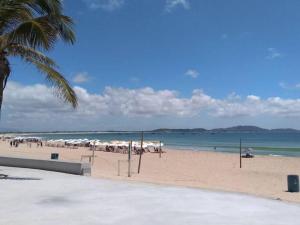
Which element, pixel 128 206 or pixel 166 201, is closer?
pixel 128 206

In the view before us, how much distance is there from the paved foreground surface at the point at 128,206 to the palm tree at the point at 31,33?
102 inches

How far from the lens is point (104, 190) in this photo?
8.92 m

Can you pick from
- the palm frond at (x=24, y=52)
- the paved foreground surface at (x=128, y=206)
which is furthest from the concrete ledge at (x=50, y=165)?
the palm frond at (x=24, y=52)

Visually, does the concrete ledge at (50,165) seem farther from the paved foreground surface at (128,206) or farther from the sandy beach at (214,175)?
the paved foreground surface at (128,206)

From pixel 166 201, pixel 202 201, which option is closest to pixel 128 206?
pixel 166 201

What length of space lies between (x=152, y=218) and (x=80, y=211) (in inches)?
46.8

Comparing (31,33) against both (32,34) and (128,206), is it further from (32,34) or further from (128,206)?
(128,206)

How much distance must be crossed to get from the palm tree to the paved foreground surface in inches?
102

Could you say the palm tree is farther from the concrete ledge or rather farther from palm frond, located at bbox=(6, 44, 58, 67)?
the concrete ledge

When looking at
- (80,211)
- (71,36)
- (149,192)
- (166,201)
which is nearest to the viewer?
(80,211)

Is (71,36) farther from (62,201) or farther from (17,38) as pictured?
(62,201)

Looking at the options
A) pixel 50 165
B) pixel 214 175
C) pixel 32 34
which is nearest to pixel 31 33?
pixel 32 34

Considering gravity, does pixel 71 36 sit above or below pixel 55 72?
above

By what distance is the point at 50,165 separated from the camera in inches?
517
